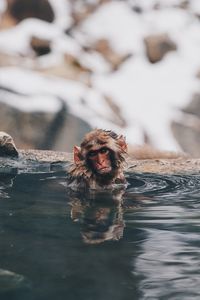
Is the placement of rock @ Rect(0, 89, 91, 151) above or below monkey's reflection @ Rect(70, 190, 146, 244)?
above

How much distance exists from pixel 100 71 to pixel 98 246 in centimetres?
2069

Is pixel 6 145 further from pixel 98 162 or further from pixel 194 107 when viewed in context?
pixel 194 107

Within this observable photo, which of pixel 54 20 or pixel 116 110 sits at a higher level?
pixel 54 20

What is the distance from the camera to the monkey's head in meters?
7.29

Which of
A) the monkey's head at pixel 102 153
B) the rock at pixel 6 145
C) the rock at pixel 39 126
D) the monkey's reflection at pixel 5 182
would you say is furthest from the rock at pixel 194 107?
the monkey's head at pixel 102 153

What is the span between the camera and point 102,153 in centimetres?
734

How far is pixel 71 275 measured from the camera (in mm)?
3459

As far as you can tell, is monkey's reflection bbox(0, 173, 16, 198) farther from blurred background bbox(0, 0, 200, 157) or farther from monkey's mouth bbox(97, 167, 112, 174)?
blurred background bbox(0, 0, 200, 157)

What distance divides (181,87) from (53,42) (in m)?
5.96

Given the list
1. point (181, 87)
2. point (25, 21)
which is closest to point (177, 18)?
point (181, 87)

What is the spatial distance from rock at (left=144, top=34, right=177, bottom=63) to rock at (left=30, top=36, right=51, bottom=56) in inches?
175

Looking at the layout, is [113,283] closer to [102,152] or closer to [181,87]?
[102,152]

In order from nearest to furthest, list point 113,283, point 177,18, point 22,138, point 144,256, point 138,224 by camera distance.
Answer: point 113,283, point 144,256, point 138,224, point 22,138, point 177,18

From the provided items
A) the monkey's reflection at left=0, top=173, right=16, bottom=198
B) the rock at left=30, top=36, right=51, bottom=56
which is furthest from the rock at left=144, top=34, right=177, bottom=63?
the monkey's reflection at left=0, top=173, right=16, bottom=198
